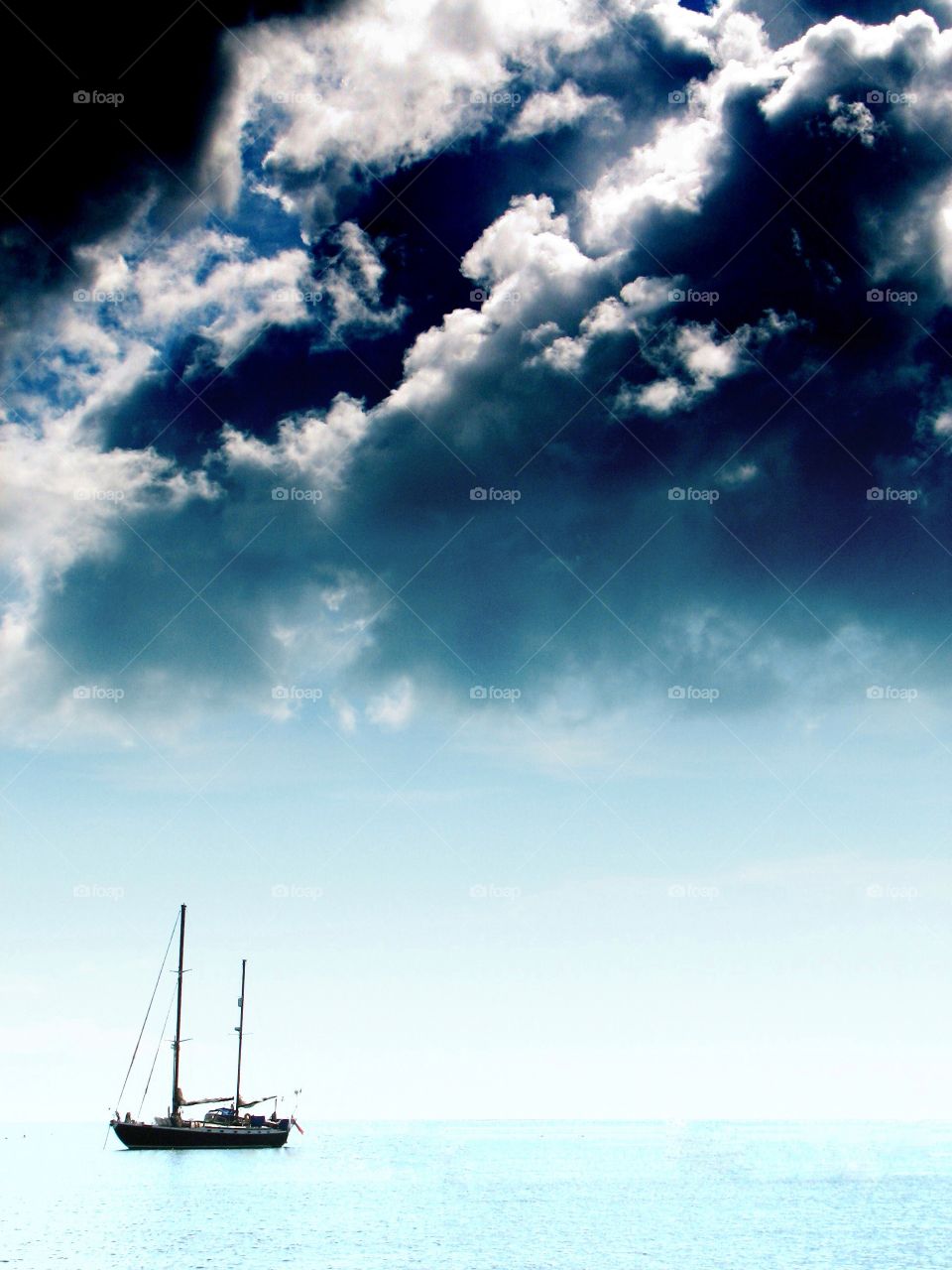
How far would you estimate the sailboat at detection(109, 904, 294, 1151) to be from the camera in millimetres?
117838

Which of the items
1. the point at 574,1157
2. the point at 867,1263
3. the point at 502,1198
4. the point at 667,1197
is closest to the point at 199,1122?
the point at 502,1198

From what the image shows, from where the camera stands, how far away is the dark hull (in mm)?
118125

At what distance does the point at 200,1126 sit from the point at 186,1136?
3381 millimetres

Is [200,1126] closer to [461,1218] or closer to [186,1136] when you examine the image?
[186,1136]

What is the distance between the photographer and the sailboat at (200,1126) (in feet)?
387

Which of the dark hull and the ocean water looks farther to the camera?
the dark hull

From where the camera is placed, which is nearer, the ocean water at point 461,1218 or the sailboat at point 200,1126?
the ocean water at point 461,1218

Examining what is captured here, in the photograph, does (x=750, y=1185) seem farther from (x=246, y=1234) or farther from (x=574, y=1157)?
(x=574, y=1157)

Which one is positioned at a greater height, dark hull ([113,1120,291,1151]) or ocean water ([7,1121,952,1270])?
dark hull ([113,1120,291,1151])

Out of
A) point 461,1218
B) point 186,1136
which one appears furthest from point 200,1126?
point 461,1218

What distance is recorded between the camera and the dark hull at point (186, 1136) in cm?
11812

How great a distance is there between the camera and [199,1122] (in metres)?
124

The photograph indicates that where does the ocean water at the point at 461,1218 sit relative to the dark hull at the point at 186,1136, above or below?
below

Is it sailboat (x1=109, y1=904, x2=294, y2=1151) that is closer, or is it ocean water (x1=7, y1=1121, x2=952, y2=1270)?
ocean water (x1=7, y1=1121, x2=952, y2=1270)
